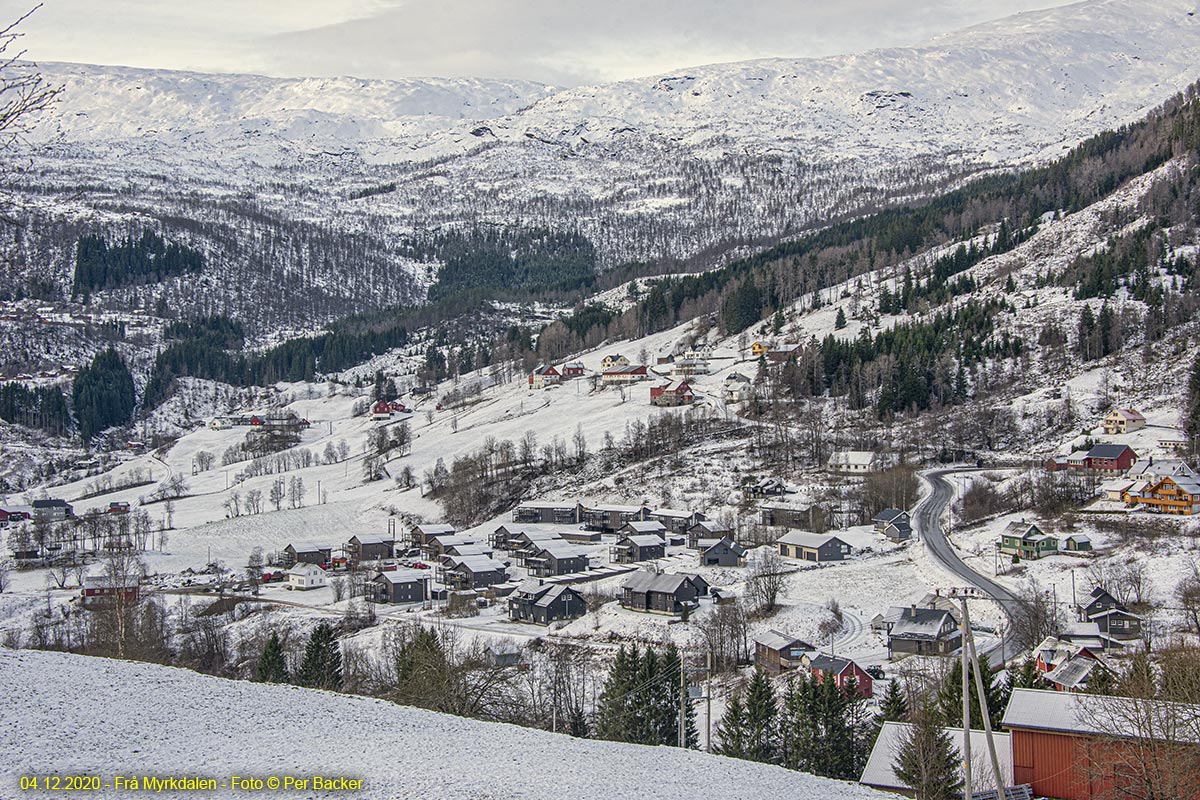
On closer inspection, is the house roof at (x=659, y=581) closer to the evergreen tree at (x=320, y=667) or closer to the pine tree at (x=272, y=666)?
the evergreen tree at (x=320, y=667)

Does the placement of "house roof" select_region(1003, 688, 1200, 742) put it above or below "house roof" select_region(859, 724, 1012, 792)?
above

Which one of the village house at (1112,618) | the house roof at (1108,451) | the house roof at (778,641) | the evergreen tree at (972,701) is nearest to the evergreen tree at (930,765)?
the evergreen tree at (972,701)

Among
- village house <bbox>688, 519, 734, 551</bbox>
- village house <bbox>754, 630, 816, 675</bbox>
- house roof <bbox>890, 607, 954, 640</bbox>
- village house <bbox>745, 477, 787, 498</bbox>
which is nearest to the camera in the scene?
village house <bbox>754, 630, 816, 675</bbox>

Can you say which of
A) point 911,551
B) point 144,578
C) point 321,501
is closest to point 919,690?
point 911,551

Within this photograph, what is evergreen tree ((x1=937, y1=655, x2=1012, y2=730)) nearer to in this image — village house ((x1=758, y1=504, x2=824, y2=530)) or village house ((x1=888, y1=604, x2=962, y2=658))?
village house ((x1=888, y1=604, x2=962, y2=658))

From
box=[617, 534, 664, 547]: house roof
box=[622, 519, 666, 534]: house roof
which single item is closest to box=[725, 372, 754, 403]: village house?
box=[622, 519, 666, 534]: house roof
